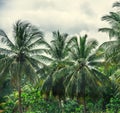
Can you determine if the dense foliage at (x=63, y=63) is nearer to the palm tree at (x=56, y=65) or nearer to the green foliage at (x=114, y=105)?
the palm tree at (x=56, y=65)

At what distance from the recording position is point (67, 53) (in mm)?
42688

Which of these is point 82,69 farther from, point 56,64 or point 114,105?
point 114,105

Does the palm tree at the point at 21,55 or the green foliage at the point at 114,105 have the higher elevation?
the palm tree at the point at 21,55

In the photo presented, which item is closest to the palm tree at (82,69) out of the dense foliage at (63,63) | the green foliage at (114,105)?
the dense foliage at (63,63)

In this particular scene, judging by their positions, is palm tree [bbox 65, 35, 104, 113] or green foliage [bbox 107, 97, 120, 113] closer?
palm tree [bbox 65, 35, 104, 113]

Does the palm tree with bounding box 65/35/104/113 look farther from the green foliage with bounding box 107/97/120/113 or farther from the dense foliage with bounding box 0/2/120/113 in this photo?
the green foliage with bounding box 107/97/120/113

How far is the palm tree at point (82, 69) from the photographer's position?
128ft

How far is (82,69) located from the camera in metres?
39.5

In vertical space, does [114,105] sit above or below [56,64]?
below

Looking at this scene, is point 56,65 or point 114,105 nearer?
point 56,65

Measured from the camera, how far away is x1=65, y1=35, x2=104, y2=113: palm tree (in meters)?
39.2

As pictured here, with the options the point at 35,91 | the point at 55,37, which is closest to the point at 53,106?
the point at 35,91

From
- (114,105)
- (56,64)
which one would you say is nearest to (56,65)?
(56,64)

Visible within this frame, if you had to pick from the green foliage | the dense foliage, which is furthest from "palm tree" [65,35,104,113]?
the green foliage
